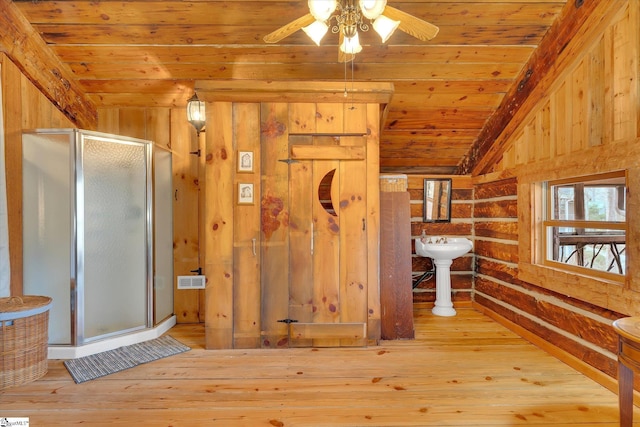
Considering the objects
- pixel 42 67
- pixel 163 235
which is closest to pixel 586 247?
pixel 163 235

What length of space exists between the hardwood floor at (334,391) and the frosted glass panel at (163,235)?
33.2 inches

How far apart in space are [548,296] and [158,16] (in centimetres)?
389

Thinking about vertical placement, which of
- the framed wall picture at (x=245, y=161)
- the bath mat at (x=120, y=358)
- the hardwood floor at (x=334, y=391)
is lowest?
the hardwood floor at (x=334, y=391)

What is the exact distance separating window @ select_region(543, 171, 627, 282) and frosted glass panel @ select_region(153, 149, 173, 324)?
3.57m

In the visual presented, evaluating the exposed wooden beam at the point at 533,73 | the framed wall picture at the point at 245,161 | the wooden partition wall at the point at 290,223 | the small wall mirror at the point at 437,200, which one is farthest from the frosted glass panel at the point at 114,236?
the exposed wooden beam at the point at 533,73

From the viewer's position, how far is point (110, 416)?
76.8 inches

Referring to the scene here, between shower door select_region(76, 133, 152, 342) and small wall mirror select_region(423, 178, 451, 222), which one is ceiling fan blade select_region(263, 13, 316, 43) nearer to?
A: shower door select_region(76, 133, 152, 342)

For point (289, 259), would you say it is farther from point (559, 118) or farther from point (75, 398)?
point (559, 118)

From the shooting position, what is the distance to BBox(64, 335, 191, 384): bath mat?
245 cm

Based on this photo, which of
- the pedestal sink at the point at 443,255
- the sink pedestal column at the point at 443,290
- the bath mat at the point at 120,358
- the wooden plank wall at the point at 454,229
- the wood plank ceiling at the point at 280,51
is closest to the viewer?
the bath mat at the point at 120,358

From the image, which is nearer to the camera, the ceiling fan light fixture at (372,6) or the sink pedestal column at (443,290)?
the ceiling fan light fixture at (372,6)

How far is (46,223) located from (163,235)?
0.93 m

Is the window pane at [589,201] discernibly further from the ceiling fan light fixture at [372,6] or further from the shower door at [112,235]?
the shower door at [112,235]

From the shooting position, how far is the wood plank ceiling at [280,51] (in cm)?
267
